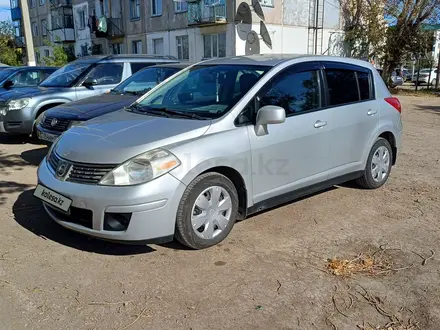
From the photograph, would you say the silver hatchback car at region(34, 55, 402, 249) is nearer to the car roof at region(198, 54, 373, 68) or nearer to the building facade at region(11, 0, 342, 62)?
the car roof at region(198, 54, 373, 68)

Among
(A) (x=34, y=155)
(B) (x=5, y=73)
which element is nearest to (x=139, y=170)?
(A) (x=34, y=155)

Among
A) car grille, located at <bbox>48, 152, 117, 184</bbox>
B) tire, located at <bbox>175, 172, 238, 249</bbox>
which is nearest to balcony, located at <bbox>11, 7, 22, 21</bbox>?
car grille, located at <bbox>48, 152, 117, 184</bbox>

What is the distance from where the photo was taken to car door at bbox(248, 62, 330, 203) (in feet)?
13.5

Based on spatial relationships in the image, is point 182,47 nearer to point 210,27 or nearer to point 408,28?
point 210,27

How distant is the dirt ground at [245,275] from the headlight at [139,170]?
75cm

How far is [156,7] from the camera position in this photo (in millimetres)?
28938

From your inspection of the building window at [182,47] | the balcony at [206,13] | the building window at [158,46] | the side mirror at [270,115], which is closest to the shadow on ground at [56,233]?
the side mirror at [270,115]

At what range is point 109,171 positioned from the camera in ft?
11.3

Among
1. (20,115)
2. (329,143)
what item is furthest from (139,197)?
(20,115)

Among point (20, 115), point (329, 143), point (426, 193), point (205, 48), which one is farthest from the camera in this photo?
point (205, 48)

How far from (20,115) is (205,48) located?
19309 millimetres

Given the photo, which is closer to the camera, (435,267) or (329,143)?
(435,267)

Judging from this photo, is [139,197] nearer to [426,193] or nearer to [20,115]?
[426,193]

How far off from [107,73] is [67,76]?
2.74 feet
